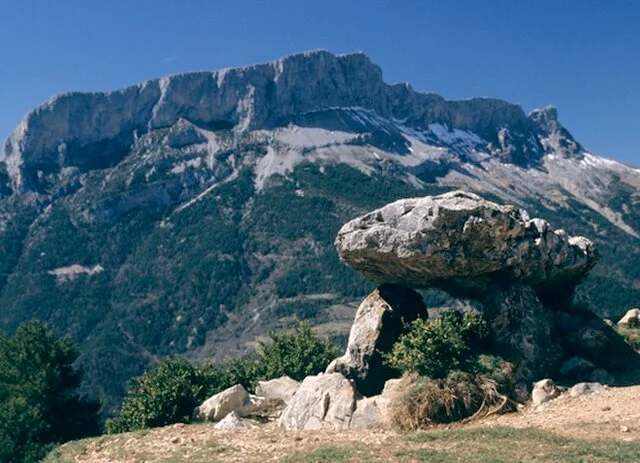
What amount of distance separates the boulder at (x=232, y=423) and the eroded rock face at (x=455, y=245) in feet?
28.4

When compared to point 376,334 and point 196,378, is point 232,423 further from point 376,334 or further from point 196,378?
point 196,378

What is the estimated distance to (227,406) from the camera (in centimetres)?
2875

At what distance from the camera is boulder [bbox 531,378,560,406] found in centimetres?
2539

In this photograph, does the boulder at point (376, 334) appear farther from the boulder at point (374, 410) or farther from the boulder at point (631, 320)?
the boulder at point (631, 320)

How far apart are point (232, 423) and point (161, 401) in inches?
201

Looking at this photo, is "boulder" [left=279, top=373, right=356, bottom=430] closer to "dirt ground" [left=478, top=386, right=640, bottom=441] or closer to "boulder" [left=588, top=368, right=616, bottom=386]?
"dirt ground" [left=478, top=386, right=640, bottom=441]

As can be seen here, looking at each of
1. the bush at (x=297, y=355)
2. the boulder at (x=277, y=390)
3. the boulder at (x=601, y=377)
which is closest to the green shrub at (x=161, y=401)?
the boulder at (x=277, y=390)

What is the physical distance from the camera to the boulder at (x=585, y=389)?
25.4m

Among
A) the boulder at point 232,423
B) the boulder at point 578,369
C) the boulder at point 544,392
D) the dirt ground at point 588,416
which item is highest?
the boulder at point 578,369

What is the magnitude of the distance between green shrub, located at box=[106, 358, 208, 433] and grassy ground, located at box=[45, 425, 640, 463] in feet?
12.1

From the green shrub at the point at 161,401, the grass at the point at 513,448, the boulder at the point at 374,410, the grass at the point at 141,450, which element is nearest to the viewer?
the grass at the point at 513,448

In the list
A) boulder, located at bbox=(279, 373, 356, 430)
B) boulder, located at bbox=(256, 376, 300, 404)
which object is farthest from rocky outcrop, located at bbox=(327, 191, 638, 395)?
boulder, located at bbox=(256, 376, 300, 404)

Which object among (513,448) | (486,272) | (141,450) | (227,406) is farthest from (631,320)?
(141,450)

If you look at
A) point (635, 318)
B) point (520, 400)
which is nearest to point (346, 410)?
point (520, 400)
